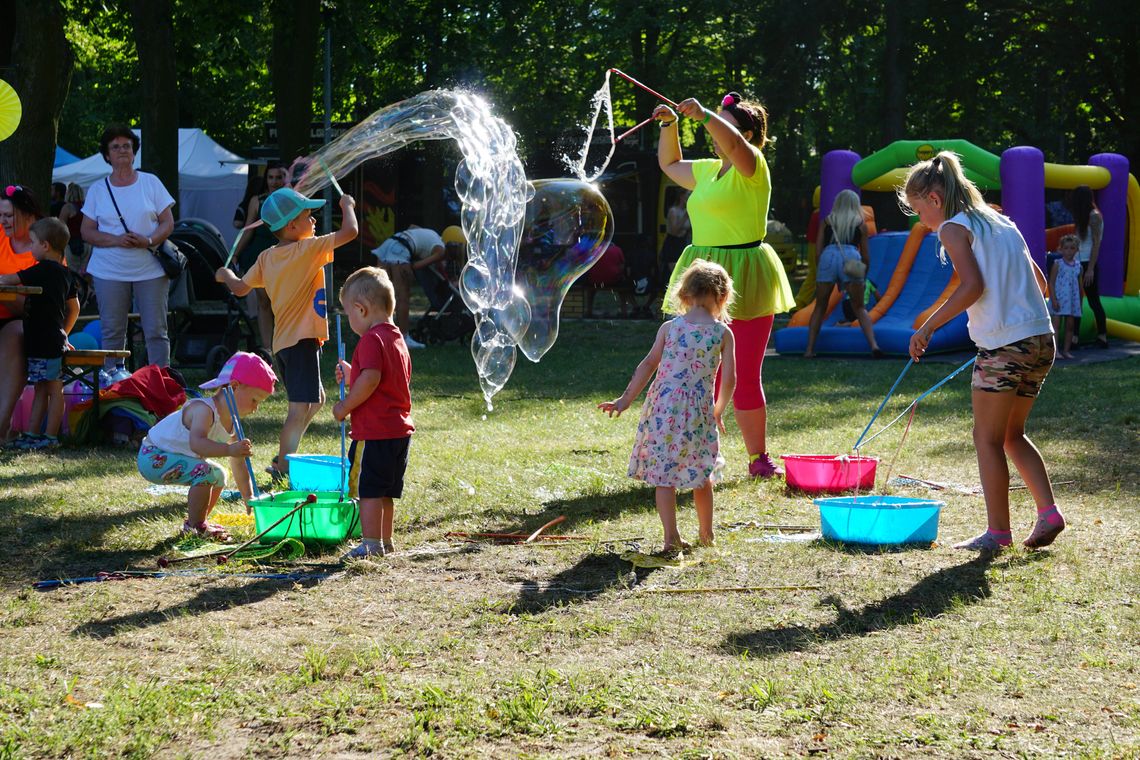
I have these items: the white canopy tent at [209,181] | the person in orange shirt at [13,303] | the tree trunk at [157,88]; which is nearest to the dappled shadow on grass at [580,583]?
the person in orange shirt at [13,303]

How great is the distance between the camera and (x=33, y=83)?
12734 mm

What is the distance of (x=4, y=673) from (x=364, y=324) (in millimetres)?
2192

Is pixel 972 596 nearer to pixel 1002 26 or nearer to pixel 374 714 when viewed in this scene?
pixel 374 714

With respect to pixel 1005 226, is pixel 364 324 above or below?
below

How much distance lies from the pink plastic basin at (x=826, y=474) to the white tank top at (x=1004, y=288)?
1.46 metres

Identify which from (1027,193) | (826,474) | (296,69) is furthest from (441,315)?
(826,474)

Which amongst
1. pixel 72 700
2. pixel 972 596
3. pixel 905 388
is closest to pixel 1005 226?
pixel 972 596

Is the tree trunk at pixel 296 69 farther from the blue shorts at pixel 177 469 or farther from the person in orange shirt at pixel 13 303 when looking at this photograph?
the blue shorts at pixel 177 469

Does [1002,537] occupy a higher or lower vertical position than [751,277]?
lower

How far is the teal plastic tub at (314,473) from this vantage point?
21.9 feet

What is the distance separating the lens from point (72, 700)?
3.69 m

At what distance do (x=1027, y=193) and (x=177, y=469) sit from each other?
1225 centimetres

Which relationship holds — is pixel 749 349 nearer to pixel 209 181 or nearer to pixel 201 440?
pixel 201 440

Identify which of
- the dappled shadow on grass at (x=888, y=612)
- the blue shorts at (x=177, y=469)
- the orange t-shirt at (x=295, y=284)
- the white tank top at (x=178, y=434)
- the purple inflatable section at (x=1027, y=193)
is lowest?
the dappled shadow on grass at (x=888, y=612)
